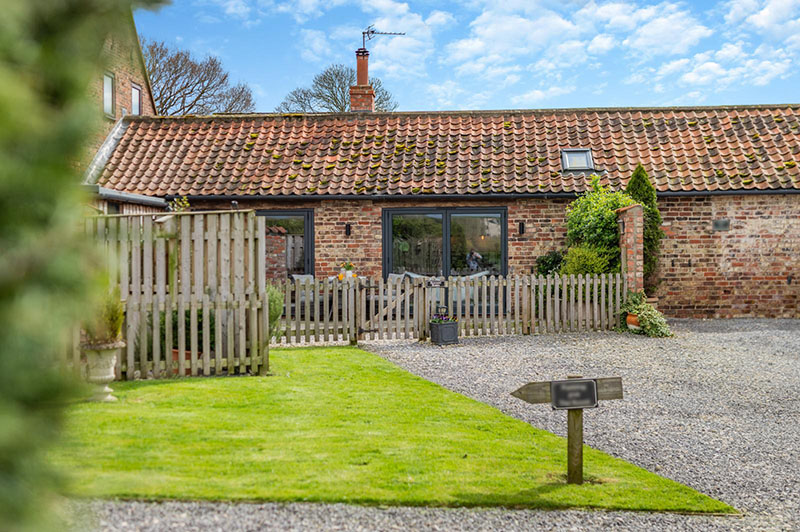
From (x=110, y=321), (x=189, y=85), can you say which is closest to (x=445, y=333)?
(x=110, y=321)

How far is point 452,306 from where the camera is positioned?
12547mm

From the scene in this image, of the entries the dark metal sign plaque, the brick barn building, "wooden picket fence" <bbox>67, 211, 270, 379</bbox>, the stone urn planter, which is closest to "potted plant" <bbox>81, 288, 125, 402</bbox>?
the stone urn planter

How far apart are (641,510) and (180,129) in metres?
16.2

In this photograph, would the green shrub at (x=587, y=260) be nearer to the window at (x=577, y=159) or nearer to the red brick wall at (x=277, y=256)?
the window at (x=577, y=159)

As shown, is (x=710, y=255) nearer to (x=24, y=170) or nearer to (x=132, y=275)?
(x=132, y=275)

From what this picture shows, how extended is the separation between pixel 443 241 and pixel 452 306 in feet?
10.4

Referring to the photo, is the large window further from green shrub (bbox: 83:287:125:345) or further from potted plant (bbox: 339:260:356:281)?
green shrub (bbox: 83:287:125:345)

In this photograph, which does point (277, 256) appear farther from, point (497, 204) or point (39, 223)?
point (39, 223)

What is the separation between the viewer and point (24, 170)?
0.75 meters

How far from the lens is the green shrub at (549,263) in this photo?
575 inches

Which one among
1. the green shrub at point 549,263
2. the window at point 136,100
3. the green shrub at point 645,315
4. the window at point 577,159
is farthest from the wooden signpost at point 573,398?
the window at point 136,100

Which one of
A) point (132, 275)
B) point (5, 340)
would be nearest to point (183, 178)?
point (132, 275)

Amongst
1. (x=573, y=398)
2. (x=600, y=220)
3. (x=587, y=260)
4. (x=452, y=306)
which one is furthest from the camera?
(x=600, y=220)

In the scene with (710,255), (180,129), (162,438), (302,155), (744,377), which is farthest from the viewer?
(180,129)
